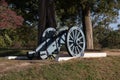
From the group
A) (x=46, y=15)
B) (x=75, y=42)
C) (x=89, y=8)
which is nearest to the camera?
(x=75, y=42)

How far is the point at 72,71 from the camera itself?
1249cm

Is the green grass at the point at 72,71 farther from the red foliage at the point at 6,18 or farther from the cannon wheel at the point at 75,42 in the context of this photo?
the red foliage at the point at 6,18

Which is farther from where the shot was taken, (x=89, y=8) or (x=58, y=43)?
(x=89, y=8)

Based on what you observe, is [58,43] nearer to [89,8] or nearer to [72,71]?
[72,71]

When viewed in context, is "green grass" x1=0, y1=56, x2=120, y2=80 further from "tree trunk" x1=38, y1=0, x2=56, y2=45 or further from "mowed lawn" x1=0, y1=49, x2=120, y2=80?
"tree trunk" x1=38, y1=0, x2=56, y2=45

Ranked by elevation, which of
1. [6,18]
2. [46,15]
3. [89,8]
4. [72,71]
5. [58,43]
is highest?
[89,8]

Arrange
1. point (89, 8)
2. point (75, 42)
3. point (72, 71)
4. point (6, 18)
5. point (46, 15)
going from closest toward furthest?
point (72, 71) < point (75, 42) < point (6, 18) < point (46, 15) < point (89, 8)

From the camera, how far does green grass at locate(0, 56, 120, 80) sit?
38.7 ft

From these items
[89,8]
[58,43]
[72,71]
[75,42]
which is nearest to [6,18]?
[58,43]

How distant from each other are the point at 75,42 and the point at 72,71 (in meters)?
2.49

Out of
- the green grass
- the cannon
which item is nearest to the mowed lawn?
the green grass

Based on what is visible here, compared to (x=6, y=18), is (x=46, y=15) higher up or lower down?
higher up

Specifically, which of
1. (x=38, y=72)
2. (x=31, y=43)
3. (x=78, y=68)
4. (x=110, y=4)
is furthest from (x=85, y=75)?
(x=31, y=43)

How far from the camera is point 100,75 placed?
1276cm
